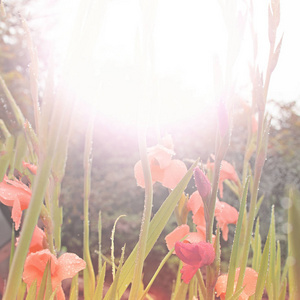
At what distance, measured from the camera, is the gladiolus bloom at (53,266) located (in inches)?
17.7

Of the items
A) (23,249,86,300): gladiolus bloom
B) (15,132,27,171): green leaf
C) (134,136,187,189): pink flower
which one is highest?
(15,132,27,171): green leaf

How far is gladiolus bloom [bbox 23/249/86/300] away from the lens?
0.45m

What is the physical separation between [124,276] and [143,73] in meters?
0.29

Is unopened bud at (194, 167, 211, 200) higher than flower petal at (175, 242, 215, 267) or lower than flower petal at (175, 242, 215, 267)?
higher

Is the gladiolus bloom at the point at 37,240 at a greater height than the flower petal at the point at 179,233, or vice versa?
Result: the flower petal at the point at 179,233

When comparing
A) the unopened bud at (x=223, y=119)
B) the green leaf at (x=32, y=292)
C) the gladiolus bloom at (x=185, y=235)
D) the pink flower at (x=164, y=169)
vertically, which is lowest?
the green leaf at (x=32, y=292)

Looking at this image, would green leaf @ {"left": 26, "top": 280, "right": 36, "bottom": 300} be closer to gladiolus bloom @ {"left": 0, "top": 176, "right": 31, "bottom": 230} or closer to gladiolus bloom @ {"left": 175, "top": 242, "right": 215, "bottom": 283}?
gladiolus bloom @ {"left": 0, "top": 176, "right": 31, "bottom": 230}

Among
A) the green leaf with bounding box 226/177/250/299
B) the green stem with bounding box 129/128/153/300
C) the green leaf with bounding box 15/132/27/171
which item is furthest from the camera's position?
the green leaf with bounding box 15/132/27/171

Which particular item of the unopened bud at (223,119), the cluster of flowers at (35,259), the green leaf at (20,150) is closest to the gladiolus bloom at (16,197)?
the cluster of flowers at (35,259)

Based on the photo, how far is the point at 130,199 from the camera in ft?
8.79

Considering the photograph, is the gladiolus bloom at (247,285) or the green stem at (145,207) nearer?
the green stem at (145,207)

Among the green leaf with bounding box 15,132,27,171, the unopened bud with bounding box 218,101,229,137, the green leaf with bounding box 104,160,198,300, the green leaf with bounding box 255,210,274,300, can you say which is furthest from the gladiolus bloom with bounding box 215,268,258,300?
the green leaf with bounding box 15,132,27,171

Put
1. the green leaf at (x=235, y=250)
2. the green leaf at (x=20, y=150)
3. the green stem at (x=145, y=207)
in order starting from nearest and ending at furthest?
1. the green stem at (x=145, y=207)
2. the green leaf at (x=235, y=250)
3. the green leaf at (x=20, y=150)

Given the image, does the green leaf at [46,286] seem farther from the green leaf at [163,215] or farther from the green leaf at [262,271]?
the green leaf at [262,271]
